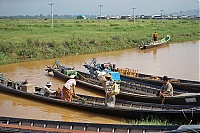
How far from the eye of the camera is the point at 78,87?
45.1 feet

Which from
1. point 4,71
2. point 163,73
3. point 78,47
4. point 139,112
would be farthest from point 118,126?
point 78,47

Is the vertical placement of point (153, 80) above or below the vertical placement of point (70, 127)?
above

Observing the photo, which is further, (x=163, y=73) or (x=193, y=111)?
(x=163, y=73)

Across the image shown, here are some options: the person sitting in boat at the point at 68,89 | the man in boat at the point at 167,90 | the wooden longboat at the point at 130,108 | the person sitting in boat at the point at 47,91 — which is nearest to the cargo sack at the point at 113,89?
the wooden longboat at the point at 130,108

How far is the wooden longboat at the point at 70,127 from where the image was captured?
6.48m

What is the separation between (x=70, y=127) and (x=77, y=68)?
12.2 metres

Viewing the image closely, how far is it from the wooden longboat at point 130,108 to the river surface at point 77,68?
0.20m

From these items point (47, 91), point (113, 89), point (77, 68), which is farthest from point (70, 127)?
point (77, 68)

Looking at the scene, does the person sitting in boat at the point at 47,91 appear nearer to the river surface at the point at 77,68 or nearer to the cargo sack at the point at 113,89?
the river surface at the point at 77,68

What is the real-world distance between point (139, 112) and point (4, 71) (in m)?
11.9

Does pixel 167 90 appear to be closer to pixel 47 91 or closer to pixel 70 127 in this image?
pixel 70 127

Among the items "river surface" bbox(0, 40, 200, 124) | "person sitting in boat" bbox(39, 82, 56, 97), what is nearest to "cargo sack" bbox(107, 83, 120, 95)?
"river surface" bbox(0, 40, 200, 124)

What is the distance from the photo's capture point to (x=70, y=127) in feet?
23.1

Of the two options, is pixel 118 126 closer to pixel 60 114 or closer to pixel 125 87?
pixel 60 114
